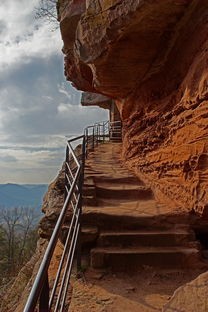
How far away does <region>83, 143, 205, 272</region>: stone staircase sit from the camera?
3.61 metres

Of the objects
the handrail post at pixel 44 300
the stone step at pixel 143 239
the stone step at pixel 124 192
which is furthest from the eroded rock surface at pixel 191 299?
the stone step at pixel 124 192

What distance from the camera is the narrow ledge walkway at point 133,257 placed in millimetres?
2949

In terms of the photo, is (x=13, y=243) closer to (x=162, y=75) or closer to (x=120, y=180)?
(x=120, y=180)

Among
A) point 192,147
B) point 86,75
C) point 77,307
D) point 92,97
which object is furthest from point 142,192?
point 92,97

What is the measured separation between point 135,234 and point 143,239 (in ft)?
0.42

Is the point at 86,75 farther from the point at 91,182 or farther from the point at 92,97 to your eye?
the point at 92,97

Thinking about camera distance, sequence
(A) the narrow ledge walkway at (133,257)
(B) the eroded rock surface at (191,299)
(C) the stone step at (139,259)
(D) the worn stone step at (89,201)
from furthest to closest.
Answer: (D) the worn stone step at (89,201) < (C) the stone step at (139,259) < (A) the narrow ledge walkway at (133,257) < (B) the eroded rock surface at (191,299)

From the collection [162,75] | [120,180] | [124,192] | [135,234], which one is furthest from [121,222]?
[162,75]

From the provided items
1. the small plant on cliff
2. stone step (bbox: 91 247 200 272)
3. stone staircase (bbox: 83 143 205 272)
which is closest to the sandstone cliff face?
stone staircase (bbox: 83 143 205 272)


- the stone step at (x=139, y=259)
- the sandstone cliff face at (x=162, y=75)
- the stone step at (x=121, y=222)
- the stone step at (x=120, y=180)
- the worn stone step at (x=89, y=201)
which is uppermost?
the sandstone cliff face at (x=162, y=75)

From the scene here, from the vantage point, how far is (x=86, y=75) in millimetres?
9531

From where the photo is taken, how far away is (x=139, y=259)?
3.62m

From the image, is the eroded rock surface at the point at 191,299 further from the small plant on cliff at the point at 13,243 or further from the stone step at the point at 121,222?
the small plant on cliff at the point at 13,243

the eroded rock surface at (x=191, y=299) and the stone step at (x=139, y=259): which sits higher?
the eroded rock surface at (x=191, y=299)
